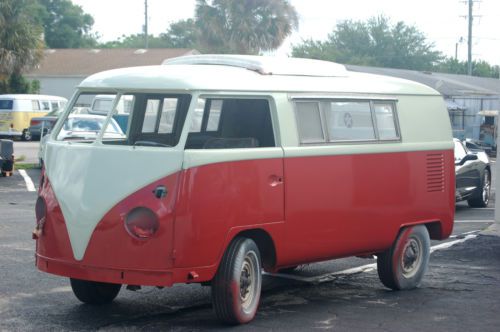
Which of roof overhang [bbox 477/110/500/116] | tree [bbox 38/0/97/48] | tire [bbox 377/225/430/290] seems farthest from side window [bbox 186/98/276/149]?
tree [bbox 38/0/97/48]

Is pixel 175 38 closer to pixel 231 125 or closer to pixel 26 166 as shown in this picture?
pixel 26 166

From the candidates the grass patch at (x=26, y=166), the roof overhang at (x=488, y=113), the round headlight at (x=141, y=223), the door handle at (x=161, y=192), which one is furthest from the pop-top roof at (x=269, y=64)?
the roof overhang at (x=488, y=113)

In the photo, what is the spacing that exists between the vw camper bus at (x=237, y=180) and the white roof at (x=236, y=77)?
2 centimetres

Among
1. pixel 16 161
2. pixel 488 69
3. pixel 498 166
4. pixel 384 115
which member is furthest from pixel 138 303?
pixel 488 69

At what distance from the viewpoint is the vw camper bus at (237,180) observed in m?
8.02

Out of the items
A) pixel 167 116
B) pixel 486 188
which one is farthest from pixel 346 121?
pixel 486 188

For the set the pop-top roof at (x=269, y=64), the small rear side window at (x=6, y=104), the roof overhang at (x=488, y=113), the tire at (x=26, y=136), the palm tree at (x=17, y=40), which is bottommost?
the tire at (x=26, y=136)

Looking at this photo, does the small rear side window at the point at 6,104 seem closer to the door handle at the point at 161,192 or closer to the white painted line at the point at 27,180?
the white painted line at the point at 27,180

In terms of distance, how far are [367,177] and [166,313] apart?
2391 mm

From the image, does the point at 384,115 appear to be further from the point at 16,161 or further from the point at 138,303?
the point at 16,161

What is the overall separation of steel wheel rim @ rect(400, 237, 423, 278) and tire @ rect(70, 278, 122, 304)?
311 centimetres

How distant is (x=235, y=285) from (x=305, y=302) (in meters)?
1.60

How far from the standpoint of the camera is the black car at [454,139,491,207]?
19047mm

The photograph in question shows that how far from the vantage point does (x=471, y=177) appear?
1955cm
